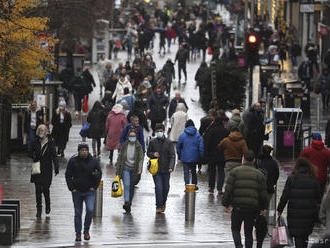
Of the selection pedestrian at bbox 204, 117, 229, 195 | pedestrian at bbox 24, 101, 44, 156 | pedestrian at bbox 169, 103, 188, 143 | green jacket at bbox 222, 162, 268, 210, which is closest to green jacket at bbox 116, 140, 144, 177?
pedestrian at bbox 204, 117, 229, 195

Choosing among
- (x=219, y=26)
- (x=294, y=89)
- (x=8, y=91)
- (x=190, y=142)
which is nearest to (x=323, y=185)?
(x=190, y=142)

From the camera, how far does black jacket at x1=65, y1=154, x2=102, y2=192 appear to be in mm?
18922

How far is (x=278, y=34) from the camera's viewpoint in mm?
67000

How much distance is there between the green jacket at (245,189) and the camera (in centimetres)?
1681

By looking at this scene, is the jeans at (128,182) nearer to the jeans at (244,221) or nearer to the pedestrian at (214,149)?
the pedestrian at (214,149)

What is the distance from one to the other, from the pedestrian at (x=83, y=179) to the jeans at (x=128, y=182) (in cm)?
273

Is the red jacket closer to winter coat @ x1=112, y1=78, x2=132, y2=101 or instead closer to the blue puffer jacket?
the blue puffer jacket

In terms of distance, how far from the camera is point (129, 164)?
2191 cm

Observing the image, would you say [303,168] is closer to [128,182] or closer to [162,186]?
[162,186]

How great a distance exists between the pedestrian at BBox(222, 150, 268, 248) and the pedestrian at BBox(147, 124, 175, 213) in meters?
4.95

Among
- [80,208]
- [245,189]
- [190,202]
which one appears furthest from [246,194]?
Answer: [190,202]

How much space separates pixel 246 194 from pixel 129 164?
5.39 metres

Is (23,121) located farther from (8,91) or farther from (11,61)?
(8,91)

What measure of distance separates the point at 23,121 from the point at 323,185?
39.5 ft
